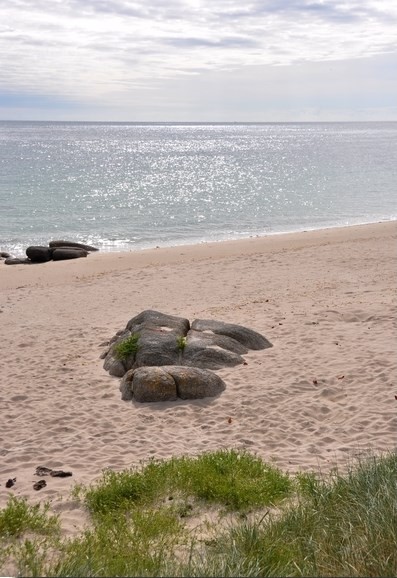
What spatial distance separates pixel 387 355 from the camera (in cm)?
1150

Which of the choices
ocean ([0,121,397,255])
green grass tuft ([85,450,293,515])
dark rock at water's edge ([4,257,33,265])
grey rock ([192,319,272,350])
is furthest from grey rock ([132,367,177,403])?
ocean ([0,121,397,255])

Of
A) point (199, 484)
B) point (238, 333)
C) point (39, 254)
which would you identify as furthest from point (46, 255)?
point (199, 484)

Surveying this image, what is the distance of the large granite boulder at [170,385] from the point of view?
10148 millimetres

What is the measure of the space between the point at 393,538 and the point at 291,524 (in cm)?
95

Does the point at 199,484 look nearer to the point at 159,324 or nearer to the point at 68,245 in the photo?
the point at 159,324

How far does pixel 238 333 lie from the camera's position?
12.2m

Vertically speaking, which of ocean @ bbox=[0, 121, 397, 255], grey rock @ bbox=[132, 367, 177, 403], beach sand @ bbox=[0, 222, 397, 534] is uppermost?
grey rock @ bbox=[132, 367, 177, 403]

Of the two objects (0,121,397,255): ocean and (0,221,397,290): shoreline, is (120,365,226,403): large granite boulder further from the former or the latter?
(0,121,397,255): ocean

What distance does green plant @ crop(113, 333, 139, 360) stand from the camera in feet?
37.1

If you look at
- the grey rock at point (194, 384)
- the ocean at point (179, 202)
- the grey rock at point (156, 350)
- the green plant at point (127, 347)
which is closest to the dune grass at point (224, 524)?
the grey rock at point (194, 384)

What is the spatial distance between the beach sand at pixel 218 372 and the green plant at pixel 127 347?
0.43 metres

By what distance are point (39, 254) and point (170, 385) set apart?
51.6 feet

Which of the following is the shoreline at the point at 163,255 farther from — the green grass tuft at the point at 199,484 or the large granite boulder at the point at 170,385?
the green grass tuft at the point at 199,484

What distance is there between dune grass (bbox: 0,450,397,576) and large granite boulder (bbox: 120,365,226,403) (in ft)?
7.16
